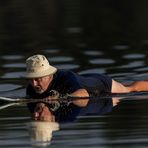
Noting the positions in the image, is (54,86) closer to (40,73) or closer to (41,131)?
(40,73)

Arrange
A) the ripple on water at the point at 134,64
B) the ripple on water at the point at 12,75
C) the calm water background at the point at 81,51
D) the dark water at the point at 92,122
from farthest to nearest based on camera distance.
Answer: the ripple on water at the point at 134,64
the ripple on water at the point at 12,75
the calm water background at the point at 81,51
the dark water at the point at 92,122

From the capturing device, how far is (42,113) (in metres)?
14.5

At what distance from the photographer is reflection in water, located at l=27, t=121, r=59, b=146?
1173cm

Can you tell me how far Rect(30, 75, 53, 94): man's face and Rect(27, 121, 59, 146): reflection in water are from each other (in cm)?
167

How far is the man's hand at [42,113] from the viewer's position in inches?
547

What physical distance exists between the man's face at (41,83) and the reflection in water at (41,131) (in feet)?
5.49

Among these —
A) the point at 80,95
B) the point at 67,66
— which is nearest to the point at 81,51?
the point at 67,66

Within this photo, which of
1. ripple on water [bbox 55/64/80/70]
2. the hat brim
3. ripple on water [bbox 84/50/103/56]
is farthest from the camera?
ripple on water [bbox 84/50/103/56]

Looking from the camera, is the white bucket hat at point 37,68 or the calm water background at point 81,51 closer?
the calm water background at point 81,51

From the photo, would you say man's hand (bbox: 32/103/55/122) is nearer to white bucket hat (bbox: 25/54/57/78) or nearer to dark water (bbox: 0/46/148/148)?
dark water (bbox: 0/46/148/148)

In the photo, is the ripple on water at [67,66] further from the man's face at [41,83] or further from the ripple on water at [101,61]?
the man's face at [41,83]

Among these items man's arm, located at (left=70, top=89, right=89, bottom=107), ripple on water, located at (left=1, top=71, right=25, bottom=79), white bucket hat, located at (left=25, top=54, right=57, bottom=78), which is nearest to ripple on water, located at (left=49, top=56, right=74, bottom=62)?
ripple on water, located at (left=1, top=71, right=25, bottom=79)

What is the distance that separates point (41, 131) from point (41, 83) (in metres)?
2.63

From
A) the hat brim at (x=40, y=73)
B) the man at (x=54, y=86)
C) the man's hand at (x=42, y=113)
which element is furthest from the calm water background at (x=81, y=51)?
the hat brim at (x=40, y=73)
